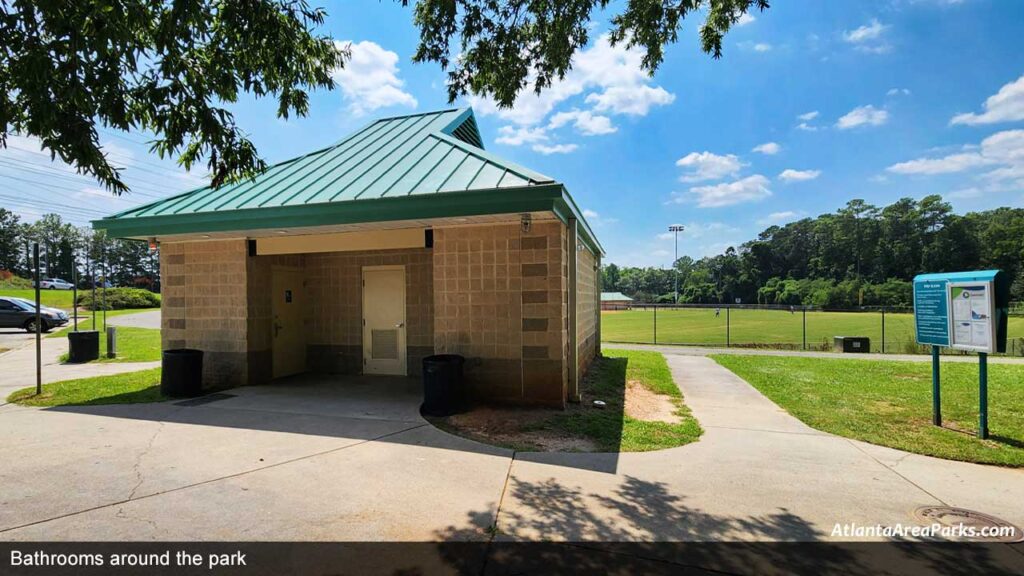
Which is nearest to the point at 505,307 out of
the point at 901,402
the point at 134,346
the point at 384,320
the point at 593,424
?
the point at 593,424

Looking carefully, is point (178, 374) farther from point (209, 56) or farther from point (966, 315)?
point (966, 315)

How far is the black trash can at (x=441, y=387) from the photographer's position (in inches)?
279

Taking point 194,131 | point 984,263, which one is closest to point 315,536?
point 194,131

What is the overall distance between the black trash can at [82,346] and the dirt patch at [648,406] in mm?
14979

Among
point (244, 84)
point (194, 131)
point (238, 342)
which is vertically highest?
point (244, 84)

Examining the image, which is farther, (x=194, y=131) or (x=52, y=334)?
(x=52, y=334)

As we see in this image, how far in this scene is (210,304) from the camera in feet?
30.9

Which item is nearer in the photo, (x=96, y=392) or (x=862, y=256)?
(x=96, y=392)

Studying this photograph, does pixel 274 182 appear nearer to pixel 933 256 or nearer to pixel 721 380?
pixel 721 380

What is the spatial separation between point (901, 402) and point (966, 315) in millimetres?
2842

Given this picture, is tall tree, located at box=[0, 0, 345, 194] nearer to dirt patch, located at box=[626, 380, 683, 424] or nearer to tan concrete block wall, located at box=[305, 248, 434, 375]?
tan concrete block wall, located at box=[305, 248, 434, 375]

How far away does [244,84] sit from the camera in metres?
5.12

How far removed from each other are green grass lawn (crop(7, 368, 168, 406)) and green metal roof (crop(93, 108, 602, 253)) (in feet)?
9.72

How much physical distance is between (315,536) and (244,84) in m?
4.63
